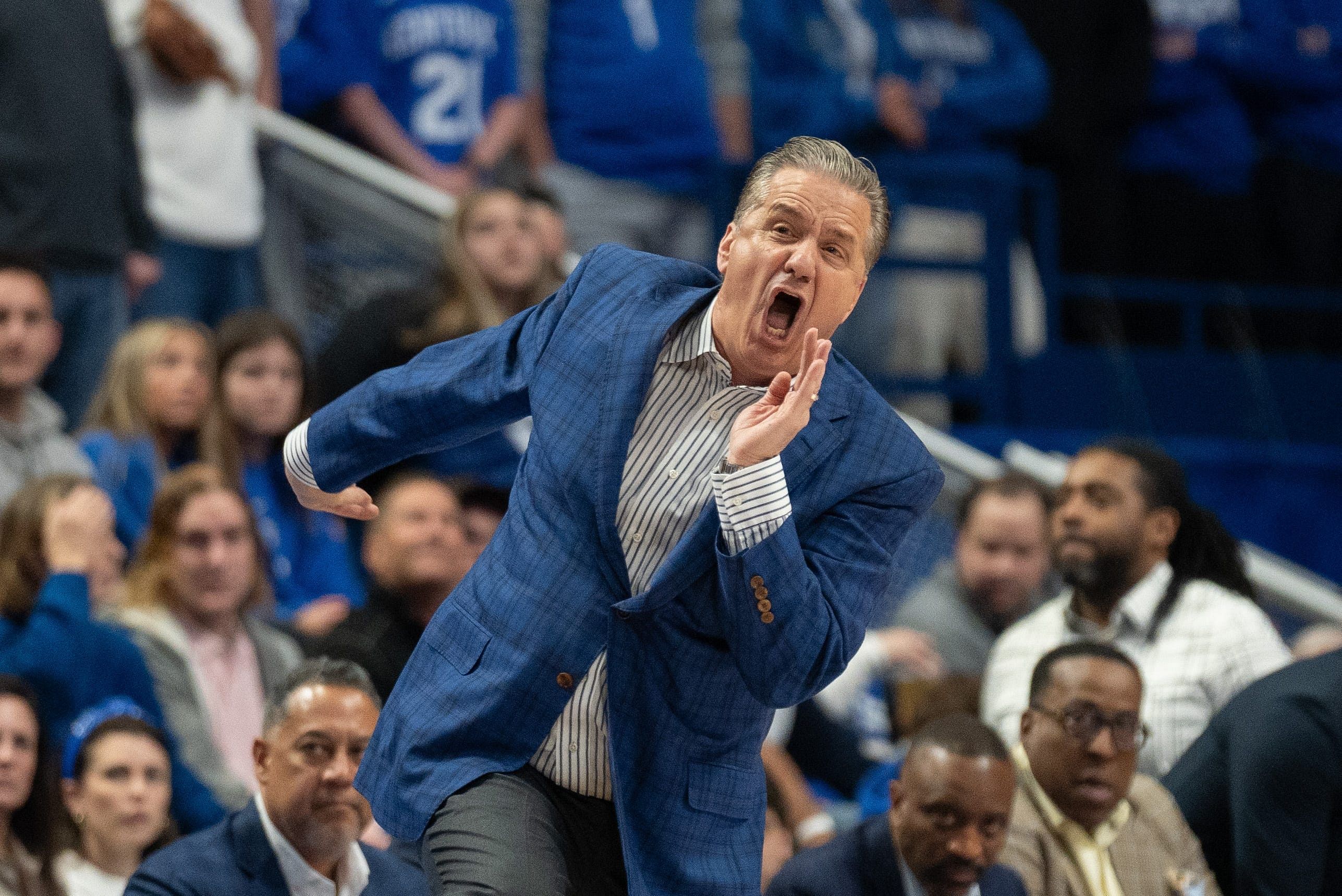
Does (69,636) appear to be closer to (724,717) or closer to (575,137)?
(724,717)

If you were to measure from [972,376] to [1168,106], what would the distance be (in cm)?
185

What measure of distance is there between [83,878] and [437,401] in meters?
1.82

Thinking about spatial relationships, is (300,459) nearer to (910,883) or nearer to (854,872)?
(854,872)

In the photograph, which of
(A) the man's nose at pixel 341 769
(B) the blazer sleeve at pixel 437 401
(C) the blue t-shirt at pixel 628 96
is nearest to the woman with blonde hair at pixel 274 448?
(A) the man's nose at pixel 341 769

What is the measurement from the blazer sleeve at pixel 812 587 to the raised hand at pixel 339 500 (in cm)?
64

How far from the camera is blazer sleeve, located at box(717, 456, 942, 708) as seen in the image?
8.32 feet

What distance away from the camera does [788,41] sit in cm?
735

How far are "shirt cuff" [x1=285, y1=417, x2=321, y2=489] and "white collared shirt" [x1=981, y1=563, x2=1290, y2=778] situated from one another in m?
2.16

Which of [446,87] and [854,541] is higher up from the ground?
[446,87]

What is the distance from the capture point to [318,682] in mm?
3867

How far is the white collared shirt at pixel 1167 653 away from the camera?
4738mm

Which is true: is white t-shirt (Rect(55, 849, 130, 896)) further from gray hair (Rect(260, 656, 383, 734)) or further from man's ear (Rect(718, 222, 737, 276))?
man's ear (Rect(718, 222, 737, 276))

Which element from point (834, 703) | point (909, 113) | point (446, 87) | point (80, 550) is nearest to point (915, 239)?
point (909, 113)

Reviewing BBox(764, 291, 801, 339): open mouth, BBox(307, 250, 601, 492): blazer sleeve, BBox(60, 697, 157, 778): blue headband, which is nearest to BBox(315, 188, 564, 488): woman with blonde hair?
BBox(60, 697, 157, 778): blue headband
